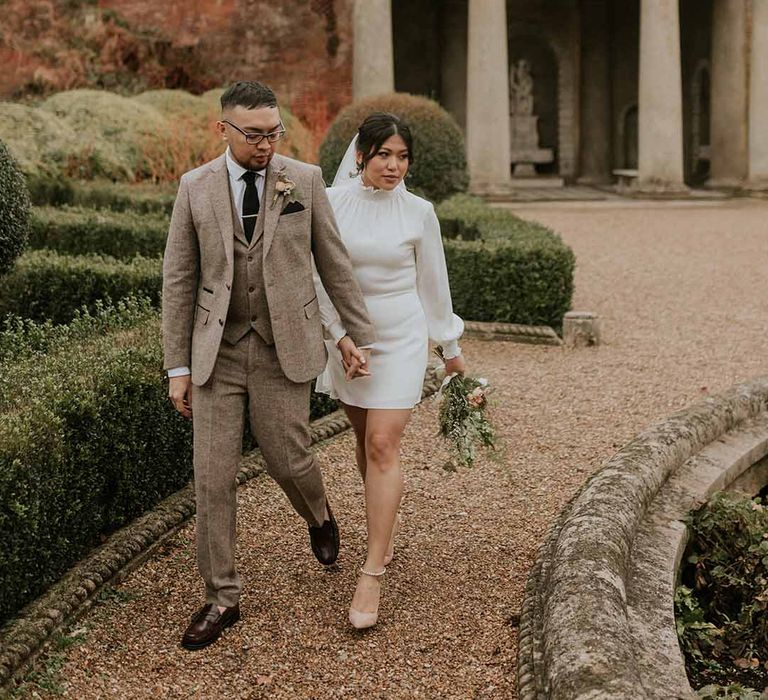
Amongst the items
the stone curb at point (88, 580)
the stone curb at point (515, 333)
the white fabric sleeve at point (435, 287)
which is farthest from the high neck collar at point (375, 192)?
the stone curb at point (515, 333)

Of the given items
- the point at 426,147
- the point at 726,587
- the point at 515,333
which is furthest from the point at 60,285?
the point at 426,147

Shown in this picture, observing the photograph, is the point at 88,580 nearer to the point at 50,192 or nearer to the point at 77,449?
the point at 77,449

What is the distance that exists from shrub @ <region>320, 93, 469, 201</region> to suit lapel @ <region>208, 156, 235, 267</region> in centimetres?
935

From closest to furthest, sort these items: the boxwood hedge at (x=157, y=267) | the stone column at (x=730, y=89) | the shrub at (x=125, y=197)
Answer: the boxwood hedge at (x=157, y=267), the shrub at (x=125, y=197), the stone column at (x=730, y=89)

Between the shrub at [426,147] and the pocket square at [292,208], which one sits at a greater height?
the shrub at [426,147]

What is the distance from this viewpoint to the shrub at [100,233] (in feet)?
28.8

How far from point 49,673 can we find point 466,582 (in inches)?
55.5

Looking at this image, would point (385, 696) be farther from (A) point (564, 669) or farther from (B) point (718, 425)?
(B) point (718, 425)

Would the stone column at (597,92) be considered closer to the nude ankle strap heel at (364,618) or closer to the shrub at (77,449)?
the shrub at (77,449)

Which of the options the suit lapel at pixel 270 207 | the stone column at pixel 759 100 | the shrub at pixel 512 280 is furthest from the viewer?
the stone column at pixel 759 100

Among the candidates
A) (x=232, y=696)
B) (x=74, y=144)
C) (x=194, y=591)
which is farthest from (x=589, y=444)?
(x=74, y=144)

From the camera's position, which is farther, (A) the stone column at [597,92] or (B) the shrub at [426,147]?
(A) the stone column at [597,92]

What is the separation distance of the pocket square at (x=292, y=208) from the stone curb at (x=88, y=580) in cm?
143

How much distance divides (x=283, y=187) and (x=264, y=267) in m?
0.24
